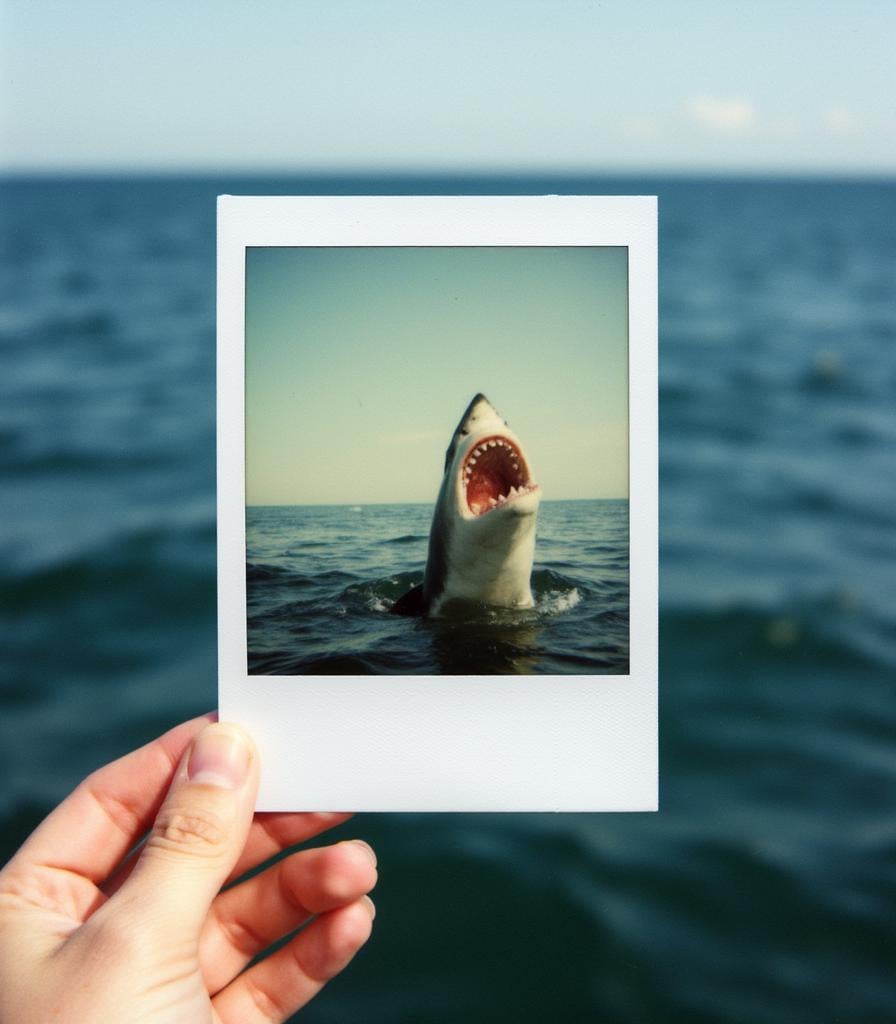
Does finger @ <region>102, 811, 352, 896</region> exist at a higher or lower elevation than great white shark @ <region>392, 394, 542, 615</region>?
lower

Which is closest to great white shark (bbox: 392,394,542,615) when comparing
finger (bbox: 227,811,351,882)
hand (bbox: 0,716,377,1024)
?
finger (bbox: 227,811,351,882)

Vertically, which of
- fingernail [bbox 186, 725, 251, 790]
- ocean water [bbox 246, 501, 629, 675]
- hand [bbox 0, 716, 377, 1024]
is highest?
ocean water [bbox 246, 501, 629, 675]

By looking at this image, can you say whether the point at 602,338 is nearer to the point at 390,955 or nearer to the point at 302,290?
the point at 302,290

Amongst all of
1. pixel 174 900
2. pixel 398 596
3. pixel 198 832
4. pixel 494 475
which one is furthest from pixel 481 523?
pixel 174 900

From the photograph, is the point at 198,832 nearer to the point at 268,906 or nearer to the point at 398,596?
the point at 268,906

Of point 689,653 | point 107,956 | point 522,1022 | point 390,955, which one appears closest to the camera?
point 107,956

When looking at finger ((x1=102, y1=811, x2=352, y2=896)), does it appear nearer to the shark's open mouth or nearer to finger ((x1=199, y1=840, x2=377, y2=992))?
finger ((x1=199, y1=840, x2=377, y2=992))

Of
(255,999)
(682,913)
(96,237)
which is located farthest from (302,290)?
(96,237)

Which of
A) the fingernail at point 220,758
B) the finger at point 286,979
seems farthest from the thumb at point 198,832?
the finger at point 286,979
